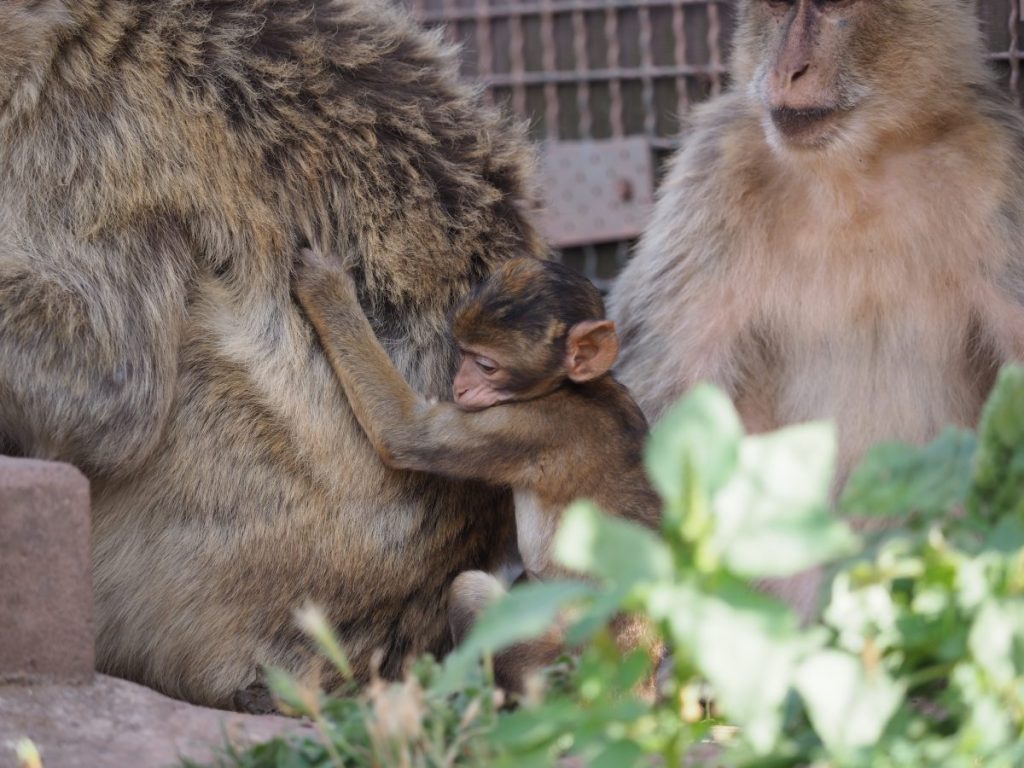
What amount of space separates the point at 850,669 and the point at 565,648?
118 centimetres

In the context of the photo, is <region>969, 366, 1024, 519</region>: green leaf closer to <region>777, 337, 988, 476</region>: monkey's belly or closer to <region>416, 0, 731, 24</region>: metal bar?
<region>777, 337, 988, 476</region>: monkey's belly

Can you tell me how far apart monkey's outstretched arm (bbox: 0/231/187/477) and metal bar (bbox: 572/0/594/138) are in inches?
134

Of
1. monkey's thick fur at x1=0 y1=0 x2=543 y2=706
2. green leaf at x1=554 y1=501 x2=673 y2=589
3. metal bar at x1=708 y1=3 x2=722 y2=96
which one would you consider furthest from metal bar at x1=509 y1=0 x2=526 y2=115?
green leaf at x1=554 y1=501 x2=673 y2=589

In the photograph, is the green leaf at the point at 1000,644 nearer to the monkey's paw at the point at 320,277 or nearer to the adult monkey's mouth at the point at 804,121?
the adult monkey's mouth at the point at 804,121

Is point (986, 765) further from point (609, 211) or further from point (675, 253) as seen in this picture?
point (609, 211)

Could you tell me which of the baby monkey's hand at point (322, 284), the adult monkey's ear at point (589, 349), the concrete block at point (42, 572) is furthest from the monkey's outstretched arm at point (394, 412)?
the concrete block at point (42, 572)

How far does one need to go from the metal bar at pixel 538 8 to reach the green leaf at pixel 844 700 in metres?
4.57

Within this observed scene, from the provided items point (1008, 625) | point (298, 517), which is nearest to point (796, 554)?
point (1008, 625)

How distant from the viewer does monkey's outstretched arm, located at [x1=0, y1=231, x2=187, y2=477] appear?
3123 mm

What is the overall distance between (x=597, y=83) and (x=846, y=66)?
3.26 m

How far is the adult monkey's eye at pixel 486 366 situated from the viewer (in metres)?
3.12

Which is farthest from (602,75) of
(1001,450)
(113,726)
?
(1001,450)

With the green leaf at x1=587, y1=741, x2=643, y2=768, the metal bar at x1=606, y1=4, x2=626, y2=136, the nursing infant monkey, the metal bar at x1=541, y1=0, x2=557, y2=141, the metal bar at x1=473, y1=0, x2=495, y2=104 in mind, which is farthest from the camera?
the metal bar at x1=473, y1=0, x2=495, y2=104

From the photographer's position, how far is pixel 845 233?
11.1 ft
